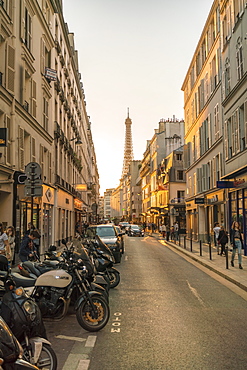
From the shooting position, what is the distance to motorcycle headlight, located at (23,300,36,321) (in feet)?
14.2

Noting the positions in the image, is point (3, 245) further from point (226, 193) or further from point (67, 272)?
point (226, 193)

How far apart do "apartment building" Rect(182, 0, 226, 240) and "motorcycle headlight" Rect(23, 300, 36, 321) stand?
21295 millimetres

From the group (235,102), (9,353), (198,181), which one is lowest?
(9,353)

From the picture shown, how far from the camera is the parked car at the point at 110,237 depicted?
16.3 meters

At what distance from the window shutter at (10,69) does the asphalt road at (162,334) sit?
10.4 m

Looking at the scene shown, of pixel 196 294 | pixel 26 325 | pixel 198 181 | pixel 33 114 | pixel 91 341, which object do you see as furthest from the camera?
pixel 198 181

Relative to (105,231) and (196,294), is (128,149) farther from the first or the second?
(196,294)

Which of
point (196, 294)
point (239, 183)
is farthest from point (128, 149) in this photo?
point (196, 294)

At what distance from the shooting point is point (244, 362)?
5.13 metres

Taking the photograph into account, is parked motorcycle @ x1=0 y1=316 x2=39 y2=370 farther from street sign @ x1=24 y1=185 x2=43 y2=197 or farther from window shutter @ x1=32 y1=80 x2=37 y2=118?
window shutter @ x1=32 y1=80 x2=37 y2=118

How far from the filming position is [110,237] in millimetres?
17641

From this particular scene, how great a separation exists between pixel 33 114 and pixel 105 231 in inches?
307

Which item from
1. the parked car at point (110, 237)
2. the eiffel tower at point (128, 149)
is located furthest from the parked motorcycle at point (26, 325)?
the eiffel tower at point (128, 149)

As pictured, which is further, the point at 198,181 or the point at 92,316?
the point at 198,181
